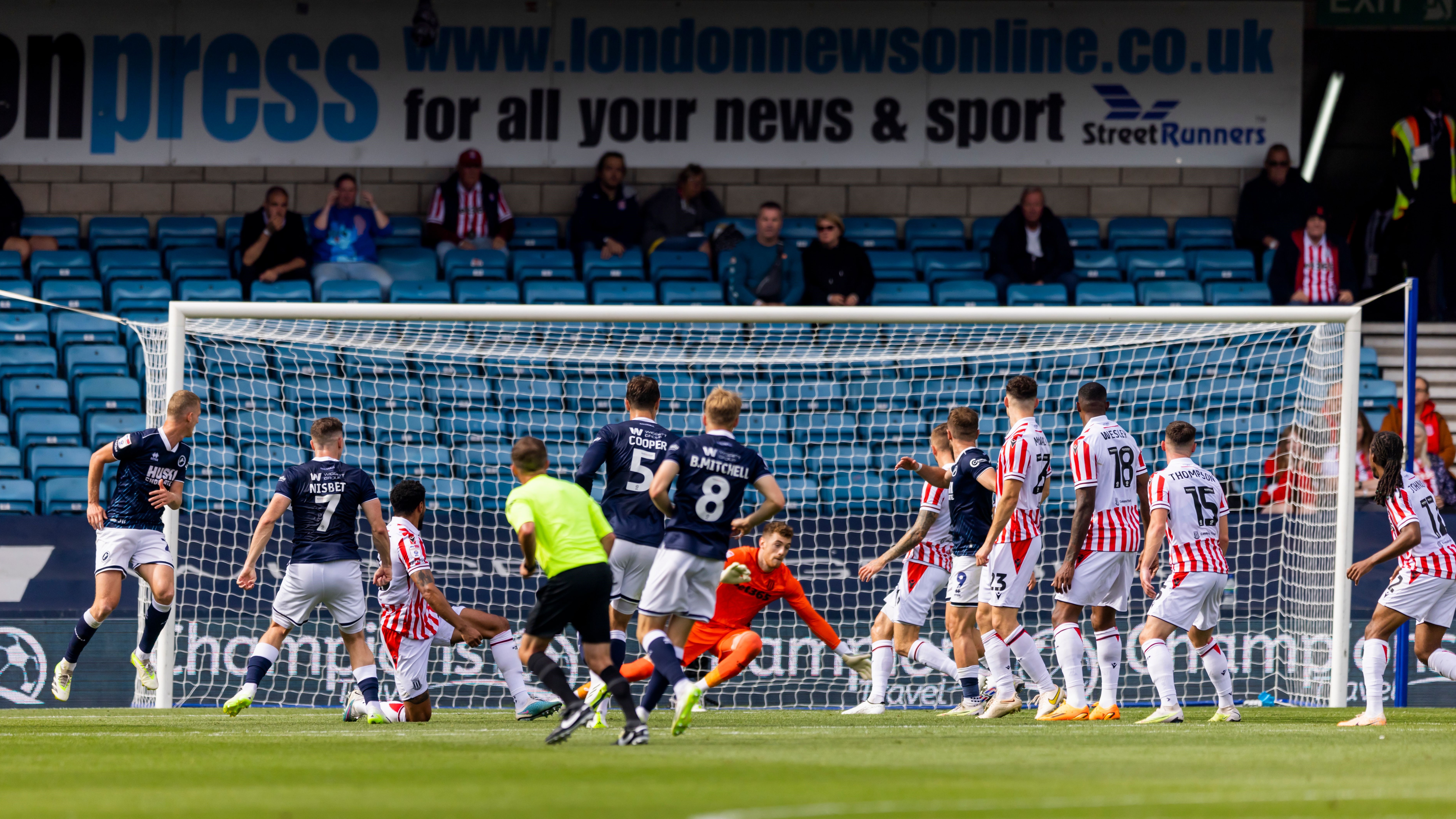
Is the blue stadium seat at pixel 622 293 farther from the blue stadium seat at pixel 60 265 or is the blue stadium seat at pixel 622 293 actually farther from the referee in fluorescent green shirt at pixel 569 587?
the referee in fluorescent green shirt at pixel 569 587

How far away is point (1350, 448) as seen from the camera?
11.3 m

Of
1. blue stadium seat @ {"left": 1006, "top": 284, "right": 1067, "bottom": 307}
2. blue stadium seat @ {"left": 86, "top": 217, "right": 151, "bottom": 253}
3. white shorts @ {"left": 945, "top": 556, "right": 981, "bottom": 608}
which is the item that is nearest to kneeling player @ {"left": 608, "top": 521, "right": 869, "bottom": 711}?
white shorts @ {"left": 945, "top": 556, "right": 981, "bottom": 608}

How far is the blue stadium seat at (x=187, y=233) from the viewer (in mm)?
17453

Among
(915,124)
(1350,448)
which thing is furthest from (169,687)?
(915,124)

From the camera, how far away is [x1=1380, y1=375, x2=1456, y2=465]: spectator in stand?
13773 mm

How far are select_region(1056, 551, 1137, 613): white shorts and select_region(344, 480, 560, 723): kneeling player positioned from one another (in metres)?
3.33

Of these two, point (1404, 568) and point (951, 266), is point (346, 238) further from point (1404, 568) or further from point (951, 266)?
point (1404, 568)

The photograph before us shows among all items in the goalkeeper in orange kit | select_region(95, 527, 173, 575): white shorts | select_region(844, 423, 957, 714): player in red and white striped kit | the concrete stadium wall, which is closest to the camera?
the goalkeeper in orange kit

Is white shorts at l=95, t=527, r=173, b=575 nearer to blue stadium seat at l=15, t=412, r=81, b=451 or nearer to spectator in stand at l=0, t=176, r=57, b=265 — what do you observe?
blue stadium seat at l=15, t=412, r=81, b=451

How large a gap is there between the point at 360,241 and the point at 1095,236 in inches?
326

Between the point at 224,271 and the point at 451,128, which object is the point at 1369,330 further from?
the point at 224,271

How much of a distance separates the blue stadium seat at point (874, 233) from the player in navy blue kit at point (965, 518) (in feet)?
26.1

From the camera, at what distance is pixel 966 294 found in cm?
1633

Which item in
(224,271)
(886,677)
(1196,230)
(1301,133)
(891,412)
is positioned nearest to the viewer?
(886,677)
